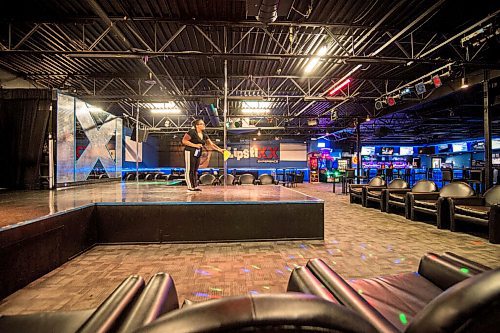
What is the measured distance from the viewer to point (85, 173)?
8953 mm

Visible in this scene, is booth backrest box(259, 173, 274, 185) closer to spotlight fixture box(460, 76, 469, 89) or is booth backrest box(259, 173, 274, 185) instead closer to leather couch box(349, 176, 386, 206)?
leather couch box(349, 176, 386, 206)

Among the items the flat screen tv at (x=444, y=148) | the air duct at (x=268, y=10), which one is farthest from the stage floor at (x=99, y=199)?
the flat screen tv at (x=444, y=148)

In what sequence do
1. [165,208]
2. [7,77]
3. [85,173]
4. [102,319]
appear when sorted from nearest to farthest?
[102,319] < [165,208] < [7,77] < [85,173]

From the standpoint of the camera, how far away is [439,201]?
5.08 m

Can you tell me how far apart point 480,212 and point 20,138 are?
10668 mm

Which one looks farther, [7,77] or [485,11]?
[7,77]

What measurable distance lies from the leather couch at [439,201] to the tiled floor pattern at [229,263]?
16.8 inches

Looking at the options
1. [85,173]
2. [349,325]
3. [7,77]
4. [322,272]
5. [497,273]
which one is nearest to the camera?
[349,325]

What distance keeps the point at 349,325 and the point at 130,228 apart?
3.93m

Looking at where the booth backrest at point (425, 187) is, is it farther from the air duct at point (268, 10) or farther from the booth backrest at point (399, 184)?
the air duct at point (268, 10)

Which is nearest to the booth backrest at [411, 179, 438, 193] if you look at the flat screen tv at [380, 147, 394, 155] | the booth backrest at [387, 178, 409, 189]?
the booth backrest at [387, 178, 409, 189]

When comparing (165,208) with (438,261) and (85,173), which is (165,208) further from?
(85,173)

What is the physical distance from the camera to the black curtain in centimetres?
716

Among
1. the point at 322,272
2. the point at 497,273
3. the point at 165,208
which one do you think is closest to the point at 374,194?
the point at 165,208
